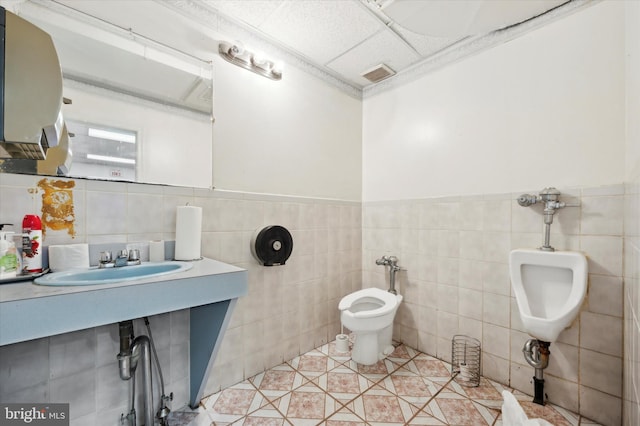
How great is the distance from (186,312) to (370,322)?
3.71 feet

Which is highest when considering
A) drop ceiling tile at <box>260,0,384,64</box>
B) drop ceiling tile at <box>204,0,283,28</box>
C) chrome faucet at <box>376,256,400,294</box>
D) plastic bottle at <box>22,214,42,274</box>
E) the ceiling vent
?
drop ceiling tile at <box>204,0,283,28</box>

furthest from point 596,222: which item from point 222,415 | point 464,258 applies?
point 222,415

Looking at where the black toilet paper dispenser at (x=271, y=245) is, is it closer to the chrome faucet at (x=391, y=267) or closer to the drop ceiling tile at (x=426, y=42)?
the chrome faucet at (x=391, y=267)

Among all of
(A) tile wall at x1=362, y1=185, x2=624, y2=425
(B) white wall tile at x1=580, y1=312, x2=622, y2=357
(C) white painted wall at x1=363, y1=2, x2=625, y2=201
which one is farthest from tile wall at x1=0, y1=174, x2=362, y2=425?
(B) white wall tile at x1=580, y1=312, x2=622, y2=357

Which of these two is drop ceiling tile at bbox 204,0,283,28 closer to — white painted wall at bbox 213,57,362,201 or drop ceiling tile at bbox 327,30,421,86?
white painted wall at bbox 213,57,362,201

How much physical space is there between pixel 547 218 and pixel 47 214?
2482 mm

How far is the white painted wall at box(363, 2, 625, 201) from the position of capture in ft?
4.94

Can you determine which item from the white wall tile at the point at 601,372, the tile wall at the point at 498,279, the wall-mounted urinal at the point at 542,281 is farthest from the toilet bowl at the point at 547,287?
the white wall tile at the point at 601,372

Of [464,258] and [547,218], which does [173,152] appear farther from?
[547,218]

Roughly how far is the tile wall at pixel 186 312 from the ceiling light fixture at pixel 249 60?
846mm

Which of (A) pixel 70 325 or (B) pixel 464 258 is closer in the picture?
(A) pixel 70 325

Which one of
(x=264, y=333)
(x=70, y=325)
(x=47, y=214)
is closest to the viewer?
(x=70, y=325)

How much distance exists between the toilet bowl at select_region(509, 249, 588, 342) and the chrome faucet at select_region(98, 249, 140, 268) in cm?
196

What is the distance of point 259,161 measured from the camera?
6.46 feet
